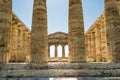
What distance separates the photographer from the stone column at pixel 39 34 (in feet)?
66.2

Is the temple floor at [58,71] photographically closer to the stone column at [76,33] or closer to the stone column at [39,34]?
the stone column at [39,34]

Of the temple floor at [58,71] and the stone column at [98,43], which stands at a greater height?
the stone column at [98,43]

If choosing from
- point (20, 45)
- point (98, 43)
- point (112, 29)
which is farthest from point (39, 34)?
point (98, 43)

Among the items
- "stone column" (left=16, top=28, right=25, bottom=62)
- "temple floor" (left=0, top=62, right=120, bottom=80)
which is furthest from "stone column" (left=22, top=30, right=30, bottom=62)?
"temple floor" (left=0, top=62, right=120, bottom=80)

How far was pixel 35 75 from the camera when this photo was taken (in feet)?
59.8

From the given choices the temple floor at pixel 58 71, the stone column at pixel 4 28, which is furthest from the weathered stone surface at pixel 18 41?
the temple floor at pixel 58 71

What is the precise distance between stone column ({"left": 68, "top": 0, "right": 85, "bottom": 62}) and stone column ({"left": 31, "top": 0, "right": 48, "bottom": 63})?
3.12 metres

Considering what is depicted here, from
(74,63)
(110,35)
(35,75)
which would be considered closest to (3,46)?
(35,75)

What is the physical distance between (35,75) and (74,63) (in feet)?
15.0

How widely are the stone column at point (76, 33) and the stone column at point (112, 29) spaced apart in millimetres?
3281

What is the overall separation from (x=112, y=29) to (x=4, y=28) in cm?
1319

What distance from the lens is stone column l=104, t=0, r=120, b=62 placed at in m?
20.6

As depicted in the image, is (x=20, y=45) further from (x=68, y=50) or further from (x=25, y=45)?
(x=68, y=50)

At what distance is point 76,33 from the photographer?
2119 cm
